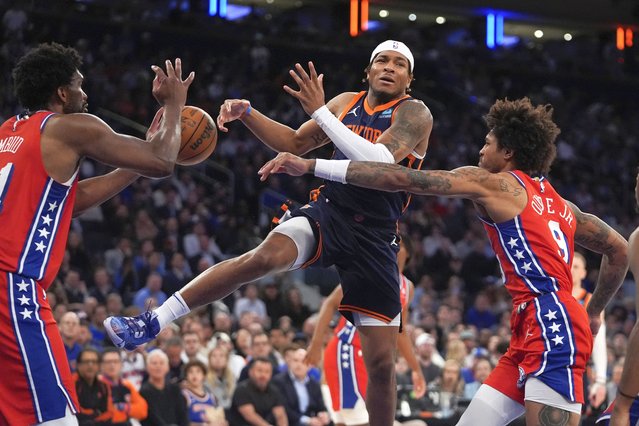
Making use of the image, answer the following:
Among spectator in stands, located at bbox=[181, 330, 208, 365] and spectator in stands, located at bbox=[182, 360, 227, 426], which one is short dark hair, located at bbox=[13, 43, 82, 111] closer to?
spectator in stands, located at bbox=[182, 360, 227, 426]

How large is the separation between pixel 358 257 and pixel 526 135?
1.26m

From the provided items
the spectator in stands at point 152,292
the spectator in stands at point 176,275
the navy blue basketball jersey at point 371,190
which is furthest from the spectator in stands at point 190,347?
the navy blue basketball jersey at point 371,190

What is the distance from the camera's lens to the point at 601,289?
598 centimetres

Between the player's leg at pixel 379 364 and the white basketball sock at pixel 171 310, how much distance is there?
3.56ft

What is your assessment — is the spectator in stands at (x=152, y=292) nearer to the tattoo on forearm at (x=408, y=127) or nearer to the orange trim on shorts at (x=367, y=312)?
the orange trim on shorts at (x=367, y=312)

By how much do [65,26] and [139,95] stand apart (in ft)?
8.24

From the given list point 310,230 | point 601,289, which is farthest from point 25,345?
point 601,289

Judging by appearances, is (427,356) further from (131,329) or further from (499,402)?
(131,329)

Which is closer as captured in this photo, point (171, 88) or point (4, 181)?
point (4, 181)

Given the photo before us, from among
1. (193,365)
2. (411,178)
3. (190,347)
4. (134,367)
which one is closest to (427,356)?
(190,347)

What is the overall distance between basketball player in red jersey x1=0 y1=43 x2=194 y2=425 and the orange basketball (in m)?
0.69

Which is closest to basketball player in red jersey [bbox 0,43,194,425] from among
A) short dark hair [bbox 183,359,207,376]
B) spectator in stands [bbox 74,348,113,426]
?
spectator in stands [bbox 74,348,113,426]

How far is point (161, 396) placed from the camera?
32.2 ft

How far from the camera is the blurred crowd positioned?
441 inches
